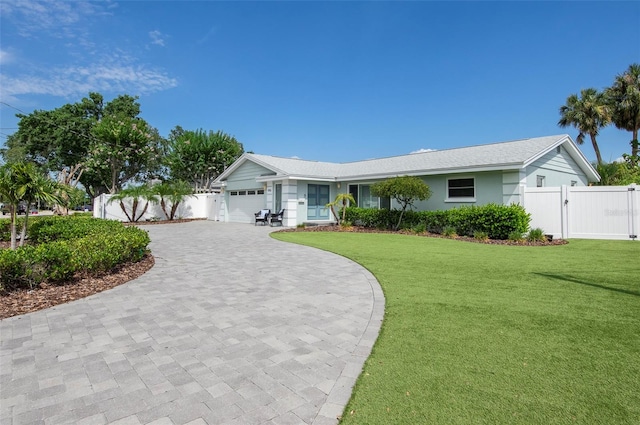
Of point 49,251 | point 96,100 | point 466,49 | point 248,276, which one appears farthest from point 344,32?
point 96,100

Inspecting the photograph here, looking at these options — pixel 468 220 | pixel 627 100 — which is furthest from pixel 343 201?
pixel 627 100

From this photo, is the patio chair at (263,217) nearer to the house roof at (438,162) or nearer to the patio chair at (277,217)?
the patio chair at (277,217)

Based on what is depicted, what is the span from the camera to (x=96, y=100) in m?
37.1

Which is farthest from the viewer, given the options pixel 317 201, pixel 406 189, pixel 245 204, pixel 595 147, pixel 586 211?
pixel 595 147

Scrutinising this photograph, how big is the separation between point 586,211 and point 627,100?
21.2 metres

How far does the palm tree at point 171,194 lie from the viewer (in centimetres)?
2290

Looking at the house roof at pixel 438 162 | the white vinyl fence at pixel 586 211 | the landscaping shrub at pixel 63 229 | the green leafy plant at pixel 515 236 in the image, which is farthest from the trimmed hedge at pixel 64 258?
the white vinyl fence at pixel 586 211

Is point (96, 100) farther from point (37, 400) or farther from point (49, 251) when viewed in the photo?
point (37, 400)

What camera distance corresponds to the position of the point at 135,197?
22219mm

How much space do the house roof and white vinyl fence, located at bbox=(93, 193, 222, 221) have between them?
3.55 metres

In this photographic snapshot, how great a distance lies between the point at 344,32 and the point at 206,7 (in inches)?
232

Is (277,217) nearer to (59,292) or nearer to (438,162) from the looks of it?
(438,162)

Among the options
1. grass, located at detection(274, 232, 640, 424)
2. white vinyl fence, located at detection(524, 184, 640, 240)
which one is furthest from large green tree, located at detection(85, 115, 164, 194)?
white vinyl fence, located at detection(524, 184, 640, 240)

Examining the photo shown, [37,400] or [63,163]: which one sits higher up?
[63,163]
